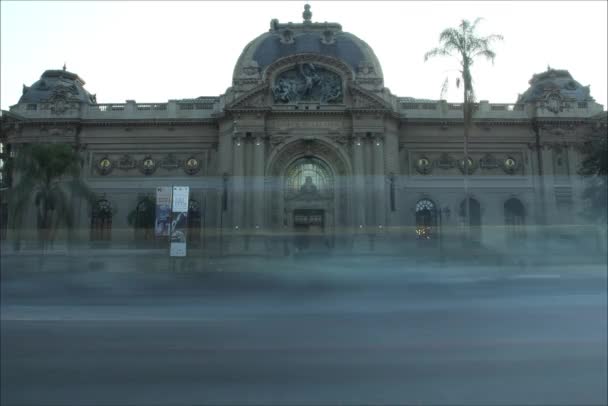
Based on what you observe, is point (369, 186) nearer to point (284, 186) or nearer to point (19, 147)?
point (284, 186)

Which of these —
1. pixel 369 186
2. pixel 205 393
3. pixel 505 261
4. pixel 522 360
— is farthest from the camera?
pixel 369 186

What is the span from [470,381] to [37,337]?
6216 millimetres

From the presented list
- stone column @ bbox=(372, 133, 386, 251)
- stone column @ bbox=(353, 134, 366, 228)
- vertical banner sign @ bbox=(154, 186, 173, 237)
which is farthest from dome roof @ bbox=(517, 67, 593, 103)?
vertical banner sign @ bbox=(154, 186, 173, 237)

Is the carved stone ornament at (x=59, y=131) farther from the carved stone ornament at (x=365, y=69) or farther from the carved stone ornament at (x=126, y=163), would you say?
the carved stone ornament at (x=365, y=69)

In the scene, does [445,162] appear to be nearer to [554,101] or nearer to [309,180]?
[554,101]

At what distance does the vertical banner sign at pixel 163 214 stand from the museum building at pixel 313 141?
9550mm

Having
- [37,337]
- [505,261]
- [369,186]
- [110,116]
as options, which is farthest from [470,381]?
[110,116]

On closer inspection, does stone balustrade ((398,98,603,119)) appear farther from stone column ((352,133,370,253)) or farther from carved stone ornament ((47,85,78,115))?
carved stone ornament ((47,85,78,115))

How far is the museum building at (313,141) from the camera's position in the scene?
3803 centimetres

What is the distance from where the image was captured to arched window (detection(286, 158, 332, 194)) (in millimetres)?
39469

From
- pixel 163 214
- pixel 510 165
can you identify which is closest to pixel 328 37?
pixel 510 165

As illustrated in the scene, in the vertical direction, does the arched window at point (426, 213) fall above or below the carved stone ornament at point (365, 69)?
below

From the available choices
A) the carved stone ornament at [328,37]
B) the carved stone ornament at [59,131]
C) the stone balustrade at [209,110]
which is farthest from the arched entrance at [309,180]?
the carved stone ornament at [59,131]

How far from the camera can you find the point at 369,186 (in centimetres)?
3834
